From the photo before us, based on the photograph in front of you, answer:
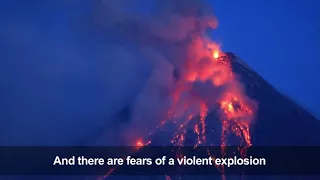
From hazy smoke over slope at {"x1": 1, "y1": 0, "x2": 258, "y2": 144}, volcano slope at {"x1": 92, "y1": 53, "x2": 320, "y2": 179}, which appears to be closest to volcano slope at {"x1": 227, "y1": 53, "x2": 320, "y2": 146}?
volcano slope at {"x1": 92, "y1": 53, "x2": 320, "y2": 179}

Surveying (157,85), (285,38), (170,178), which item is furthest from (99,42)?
(285,38)

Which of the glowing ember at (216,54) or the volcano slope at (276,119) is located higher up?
the glowing ember at (216,54)

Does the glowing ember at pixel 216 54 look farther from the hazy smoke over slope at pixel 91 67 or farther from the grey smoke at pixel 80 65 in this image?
the grey smoke at pixel 80 65

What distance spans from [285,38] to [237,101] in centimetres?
36

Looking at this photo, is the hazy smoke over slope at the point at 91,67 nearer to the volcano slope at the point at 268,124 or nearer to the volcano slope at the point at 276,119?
the volcano slope at the point at 268,124

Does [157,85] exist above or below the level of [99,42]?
below

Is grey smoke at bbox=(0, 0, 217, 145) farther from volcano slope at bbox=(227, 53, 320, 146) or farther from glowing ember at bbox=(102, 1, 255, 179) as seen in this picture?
volcano slope at bbox=(227, 53, 320, 146)

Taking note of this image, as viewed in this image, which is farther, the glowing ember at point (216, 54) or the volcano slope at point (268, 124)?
the glowing ember at point (216, 54)

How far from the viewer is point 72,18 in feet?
8.23

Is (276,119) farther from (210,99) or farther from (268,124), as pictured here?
(210,99)

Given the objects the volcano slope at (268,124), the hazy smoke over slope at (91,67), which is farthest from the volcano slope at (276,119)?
the hazy smoke over slope at (91,67)

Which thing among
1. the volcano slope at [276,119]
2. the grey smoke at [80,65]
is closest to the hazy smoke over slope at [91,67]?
the grey smoke at [80,65]

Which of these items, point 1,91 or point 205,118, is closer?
point 1,91

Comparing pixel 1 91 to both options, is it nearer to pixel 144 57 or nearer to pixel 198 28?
pixel 144 57
